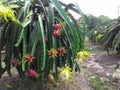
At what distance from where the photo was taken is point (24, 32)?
171 inches

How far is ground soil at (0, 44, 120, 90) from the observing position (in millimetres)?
5105

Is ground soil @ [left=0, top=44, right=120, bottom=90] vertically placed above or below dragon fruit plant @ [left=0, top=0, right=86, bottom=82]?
below

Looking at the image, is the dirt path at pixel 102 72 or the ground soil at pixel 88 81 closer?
the ground soil at pixel 88 81

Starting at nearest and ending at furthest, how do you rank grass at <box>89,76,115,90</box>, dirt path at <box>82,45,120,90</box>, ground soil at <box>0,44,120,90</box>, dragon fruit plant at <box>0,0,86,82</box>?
dragon fruit plant at <box>0,0,86,82</box> < ground soil at <box>0,44,120,90</box> < grass at <box>89,76,115,90</box> < dirt path at <box>82,45,120,90</box>

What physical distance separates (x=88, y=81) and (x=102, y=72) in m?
1.04

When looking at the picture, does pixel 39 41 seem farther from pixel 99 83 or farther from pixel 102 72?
pixel 102 72

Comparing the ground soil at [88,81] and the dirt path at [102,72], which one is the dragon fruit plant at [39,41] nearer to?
the ground soil at [88,81]

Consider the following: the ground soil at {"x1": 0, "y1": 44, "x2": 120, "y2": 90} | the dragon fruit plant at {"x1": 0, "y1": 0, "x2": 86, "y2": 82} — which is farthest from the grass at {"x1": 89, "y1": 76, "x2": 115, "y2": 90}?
the dragon fruit plant at {"x1": 0, "y1": 0, "x2": 86, "y2": 82}

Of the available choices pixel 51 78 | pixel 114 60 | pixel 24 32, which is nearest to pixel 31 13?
pixel 24 32

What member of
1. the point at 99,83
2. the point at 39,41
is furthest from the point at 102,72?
the point at 39,41

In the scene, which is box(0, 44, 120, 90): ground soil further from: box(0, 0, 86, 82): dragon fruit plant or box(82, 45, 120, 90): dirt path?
box(0, 0, 86, 82): dragon fruit plant

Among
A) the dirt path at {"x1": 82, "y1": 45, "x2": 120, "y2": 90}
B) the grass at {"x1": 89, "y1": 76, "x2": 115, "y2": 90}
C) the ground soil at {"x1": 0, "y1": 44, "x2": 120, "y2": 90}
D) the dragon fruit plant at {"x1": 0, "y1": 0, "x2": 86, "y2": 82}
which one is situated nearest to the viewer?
the dragon fruit plant at {"x1": 0, "y1": 0, "x2": 86, "y2": 82}

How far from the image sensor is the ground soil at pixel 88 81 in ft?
16.8

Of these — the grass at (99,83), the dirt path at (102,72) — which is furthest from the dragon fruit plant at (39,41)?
the dirt path at (102,72)
